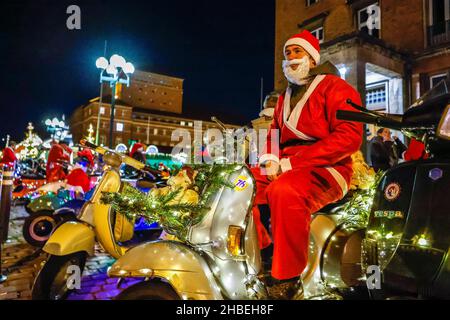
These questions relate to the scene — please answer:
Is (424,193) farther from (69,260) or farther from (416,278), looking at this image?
(69,260)

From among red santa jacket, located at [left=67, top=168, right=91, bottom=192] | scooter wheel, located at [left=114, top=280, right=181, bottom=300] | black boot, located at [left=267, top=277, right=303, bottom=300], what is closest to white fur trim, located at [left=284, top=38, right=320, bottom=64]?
black boot, located at [left=267, top=277, right=303, bottom=300]

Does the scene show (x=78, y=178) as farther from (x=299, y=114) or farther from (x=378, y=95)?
(x=378, y=95)

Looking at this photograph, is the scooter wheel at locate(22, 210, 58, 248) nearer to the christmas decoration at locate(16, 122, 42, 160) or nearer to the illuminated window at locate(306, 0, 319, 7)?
the christmas decoration at locate(16, 122, 42, 160)

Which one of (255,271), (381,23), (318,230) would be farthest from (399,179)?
(381,23)

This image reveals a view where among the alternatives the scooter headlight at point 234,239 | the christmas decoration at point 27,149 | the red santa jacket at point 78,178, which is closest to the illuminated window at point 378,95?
the red santa jacket at point 78,178

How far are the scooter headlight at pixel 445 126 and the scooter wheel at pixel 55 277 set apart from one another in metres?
3.34

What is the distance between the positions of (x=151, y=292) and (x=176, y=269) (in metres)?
0.18

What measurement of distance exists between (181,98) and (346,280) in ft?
249

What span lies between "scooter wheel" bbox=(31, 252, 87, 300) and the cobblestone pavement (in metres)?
0.24

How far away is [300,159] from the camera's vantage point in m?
2.14

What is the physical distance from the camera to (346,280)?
223cm

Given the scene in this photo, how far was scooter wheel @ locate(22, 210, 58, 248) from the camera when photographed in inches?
231

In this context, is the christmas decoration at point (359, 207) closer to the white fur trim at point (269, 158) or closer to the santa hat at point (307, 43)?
the white fur trim at point (269, 158)

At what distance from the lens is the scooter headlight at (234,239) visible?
1929 mm
